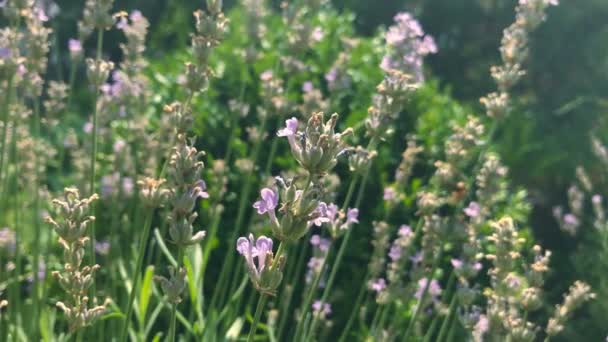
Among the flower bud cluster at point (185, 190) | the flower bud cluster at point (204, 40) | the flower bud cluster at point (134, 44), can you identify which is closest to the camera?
the flower bud cluster at point (185, 190)

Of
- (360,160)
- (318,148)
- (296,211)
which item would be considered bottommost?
(296,211)

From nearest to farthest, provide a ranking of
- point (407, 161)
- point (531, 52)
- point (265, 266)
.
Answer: point (265, 266) < point (407, 161) < point (531, 52)

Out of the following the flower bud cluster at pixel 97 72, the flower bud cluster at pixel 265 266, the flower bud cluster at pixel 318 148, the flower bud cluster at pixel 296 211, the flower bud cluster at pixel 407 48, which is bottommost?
the flower bud cluster at pixel 265 266

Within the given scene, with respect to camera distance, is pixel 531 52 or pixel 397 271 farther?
pixel 531 52

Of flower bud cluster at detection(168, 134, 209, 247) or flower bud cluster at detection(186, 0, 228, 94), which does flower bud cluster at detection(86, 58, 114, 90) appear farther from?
flower bud cluster at detection(168, 134, 209, 247)

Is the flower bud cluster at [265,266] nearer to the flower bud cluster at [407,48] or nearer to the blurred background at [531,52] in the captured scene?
Answer: the flower bud cluster at [407,48]

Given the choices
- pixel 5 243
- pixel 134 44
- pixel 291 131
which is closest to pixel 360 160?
pixel 291 131

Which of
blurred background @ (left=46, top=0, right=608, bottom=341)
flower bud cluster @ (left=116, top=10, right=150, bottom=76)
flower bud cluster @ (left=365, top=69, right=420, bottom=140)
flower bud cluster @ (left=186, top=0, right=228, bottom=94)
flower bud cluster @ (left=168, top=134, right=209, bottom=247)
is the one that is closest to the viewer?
flower bud cluster @ (left=168, top=134, right=209, bottom=247)

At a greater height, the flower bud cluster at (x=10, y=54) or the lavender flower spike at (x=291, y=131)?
the flower bud cluster at (x=10, y=54)

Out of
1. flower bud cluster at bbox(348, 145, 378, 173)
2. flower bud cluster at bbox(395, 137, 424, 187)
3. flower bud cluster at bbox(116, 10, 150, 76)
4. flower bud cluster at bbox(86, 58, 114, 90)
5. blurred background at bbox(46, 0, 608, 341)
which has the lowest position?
flower bud cluster at bbox(348, 145, 378, 173)

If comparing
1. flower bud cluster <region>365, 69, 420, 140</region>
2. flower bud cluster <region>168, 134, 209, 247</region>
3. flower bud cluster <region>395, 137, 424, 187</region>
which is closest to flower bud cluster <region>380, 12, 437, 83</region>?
flower bud cluster <region>395, 137, 424, 187</region>

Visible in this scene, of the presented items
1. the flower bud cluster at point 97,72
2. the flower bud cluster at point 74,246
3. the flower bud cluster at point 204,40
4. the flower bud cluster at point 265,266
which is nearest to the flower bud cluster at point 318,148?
the flower bud cluster at point 265,266

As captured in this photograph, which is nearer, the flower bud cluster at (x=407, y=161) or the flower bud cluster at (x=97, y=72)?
the flower bud cluster at (x=97, y=72)

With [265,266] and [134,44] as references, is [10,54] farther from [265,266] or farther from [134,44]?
[265,266]
